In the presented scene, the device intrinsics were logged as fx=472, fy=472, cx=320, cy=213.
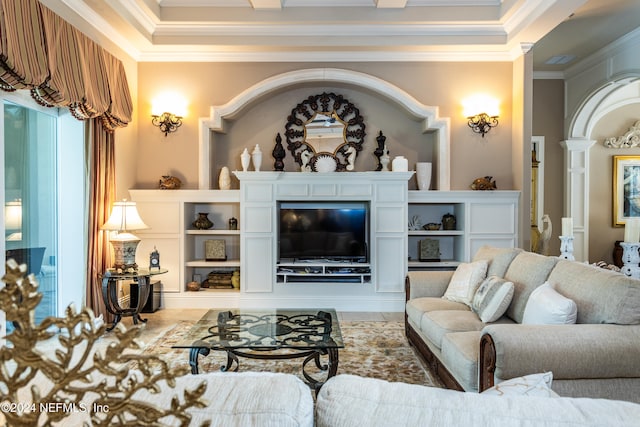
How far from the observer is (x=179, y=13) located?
5277 mm

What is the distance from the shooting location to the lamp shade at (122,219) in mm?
4676

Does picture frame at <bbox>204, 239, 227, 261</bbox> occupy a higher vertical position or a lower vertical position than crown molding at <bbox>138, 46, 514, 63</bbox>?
lower

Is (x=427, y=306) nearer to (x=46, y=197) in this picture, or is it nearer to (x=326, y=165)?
(x=326, y=165)

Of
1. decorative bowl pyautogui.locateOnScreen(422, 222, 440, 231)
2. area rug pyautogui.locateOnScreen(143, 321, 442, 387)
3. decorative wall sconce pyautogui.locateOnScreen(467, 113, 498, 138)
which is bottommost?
area rug pyautogui.locateOnScreen(143, 321, 442, 387)

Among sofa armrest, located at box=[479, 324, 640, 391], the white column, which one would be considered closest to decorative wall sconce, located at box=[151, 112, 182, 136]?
sofa armrest, located at box=[479, 324, 640, 391]

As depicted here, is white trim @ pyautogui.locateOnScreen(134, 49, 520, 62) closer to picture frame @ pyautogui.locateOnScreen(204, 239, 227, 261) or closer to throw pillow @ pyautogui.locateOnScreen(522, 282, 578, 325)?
picture frame @ pyautogui.locateOnScreen(204, 239, 227, 261)

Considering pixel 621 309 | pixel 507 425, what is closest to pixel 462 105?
pixel 621 309

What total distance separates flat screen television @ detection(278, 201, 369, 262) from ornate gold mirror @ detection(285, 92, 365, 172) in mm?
723

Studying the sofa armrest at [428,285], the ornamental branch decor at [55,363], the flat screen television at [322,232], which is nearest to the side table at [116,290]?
the flat screen television at [322,232]

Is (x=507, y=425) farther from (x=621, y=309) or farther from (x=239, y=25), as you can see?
Answer: (x=239, y=25)

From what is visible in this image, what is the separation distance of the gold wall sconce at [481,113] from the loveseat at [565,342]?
294cm

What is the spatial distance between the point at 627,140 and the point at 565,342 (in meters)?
7.14

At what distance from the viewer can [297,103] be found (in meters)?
6.14

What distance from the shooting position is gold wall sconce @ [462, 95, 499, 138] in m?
5.74
